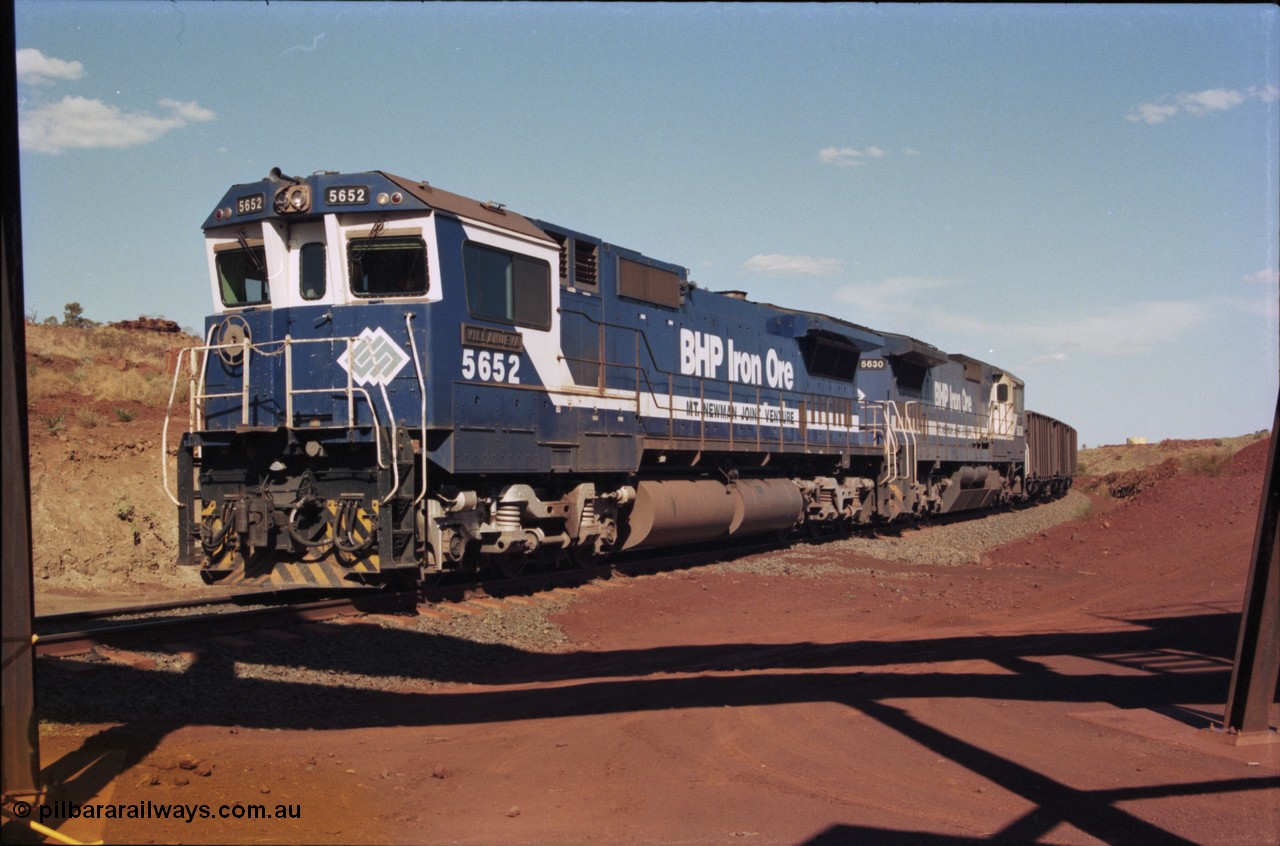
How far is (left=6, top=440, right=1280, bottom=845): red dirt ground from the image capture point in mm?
5262

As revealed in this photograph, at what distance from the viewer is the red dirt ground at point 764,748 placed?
207 inches

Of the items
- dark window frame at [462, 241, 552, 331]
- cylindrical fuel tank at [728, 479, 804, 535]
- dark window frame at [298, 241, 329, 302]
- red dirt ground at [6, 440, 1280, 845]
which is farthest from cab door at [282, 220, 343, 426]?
cylindrical fuel tank at [728, 479, 804, 535]

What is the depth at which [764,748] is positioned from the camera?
6.60m

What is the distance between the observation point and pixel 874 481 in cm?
2398

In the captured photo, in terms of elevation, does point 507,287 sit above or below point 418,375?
above

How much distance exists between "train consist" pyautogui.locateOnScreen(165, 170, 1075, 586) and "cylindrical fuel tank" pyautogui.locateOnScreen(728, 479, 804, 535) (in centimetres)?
134

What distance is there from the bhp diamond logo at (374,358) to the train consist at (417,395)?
21 millimetres

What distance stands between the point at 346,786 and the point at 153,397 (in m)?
19.9

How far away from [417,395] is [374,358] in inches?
25.9

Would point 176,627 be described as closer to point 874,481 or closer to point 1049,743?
point 1049,743

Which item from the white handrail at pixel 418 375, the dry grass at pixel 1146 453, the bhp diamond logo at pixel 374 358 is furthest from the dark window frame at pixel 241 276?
the dry grass at pixel 1146 453

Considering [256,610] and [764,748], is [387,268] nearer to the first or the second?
[256,610]

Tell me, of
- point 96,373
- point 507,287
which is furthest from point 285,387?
point 96,373

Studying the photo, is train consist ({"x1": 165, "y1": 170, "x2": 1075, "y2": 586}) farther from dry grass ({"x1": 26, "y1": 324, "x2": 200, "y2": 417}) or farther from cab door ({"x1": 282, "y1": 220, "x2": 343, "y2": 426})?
dry grass ({"x1": 26, "y1": 324, "x2": 200, "y2": 417})
